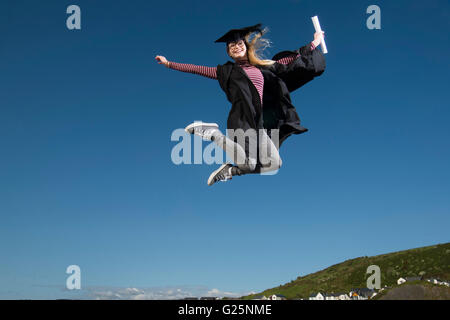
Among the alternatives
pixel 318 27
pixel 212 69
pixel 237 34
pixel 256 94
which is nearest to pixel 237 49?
pixel 237 34

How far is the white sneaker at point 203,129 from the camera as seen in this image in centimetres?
880

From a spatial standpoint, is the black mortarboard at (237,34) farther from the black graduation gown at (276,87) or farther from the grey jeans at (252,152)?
the grey jeans at (252,152)

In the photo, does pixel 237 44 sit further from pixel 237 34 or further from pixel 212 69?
pixel 212 69

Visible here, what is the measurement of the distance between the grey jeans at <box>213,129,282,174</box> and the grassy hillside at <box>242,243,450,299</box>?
1344 inches

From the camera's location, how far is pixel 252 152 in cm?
865

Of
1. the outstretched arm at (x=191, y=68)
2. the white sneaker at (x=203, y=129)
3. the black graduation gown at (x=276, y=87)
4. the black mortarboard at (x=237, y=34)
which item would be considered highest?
the black mortarboard at (x=237, y=34)

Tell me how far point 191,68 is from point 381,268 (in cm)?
4309

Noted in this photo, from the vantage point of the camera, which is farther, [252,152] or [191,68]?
[191,68]

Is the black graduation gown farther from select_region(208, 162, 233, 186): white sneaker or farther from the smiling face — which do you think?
select_region(208, 162, 233, 186): white sneaker

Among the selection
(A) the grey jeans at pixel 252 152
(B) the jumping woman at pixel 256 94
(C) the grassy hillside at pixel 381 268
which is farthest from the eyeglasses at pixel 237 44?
(C) the grassy hillside at pixel 381 268

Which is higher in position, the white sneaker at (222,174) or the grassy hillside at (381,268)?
the white sneaker at (222,174)

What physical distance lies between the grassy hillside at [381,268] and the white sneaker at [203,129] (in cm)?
3475
